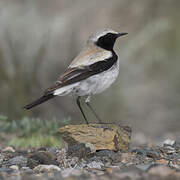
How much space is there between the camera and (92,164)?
16.8ft

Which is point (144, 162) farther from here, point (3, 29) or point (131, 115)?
point (3, 29)

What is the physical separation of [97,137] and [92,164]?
0.67 m

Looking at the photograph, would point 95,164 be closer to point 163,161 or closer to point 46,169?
point 46,169

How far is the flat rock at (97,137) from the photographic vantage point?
224 inches

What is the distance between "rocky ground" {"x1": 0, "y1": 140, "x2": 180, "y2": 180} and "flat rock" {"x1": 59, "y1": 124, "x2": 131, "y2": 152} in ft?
0.34

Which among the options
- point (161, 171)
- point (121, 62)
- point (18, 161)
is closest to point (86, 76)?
point (18, 161)

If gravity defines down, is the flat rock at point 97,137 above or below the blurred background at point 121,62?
below

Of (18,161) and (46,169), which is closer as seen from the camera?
(46,169)

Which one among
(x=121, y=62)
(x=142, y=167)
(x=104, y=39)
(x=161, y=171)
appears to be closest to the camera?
(x=161, y=171)

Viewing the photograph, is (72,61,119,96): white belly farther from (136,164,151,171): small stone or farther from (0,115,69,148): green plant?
(136,164,151,171): small stone

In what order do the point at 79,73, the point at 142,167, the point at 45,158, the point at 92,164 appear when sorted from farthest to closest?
the point at 79,73 → the point at 45,158 → the point at 92,164 → the point at 142,167

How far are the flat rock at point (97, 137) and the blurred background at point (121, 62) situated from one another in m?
3.75

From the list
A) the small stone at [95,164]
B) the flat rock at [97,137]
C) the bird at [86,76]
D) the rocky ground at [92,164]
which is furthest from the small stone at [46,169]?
the bird at [86,76]

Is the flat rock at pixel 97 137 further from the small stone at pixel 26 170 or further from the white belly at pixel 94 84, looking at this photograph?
the small stone at pixel 26 170
